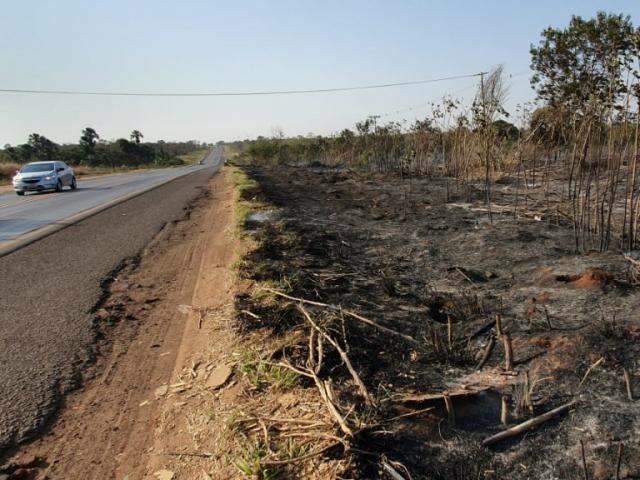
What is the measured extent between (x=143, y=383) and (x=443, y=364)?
6.57 feet

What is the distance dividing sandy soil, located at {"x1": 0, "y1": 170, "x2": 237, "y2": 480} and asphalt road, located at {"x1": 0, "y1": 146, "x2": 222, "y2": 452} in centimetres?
17

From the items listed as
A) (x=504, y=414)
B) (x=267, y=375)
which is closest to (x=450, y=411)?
(x=504, y=414)

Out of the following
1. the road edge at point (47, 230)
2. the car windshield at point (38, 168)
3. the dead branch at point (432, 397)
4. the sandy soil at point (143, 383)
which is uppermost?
the car windshield at point (38, 168)

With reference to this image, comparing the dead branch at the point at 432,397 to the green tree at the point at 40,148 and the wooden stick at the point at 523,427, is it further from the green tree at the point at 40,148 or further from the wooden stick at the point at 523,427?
the green tree at the point at 40,148

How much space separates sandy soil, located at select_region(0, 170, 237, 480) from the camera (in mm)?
2695

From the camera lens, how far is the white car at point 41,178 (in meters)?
19.4

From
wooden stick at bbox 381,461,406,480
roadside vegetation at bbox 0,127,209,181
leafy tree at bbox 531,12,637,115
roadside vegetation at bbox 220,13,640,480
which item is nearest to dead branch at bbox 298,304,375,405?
roadside vegetation at bbox 220,13,640,480

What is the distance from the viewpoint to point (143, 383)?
3535 millimetres

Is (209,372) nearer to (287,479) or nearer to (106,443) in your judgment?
(106,443)

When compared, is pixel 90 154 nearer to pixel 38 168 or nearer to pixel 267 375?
pixel 38 168

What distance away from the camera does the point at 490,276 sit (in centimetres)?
527

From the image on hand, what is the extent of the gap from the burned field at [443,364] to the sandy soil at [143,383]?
1.20 feet

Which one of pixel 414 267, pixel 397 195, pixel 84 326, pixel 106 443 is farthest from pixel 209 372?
pixel 397 195

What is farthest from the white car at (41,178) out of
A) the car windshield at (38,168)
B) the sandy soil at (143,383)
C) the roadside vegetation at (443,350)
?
the sandy soil at (143,383)
